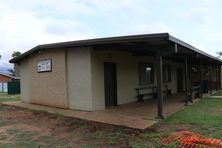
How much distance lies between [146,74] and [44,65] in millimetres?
5993

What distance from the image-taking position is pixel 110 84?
1309 centimetres

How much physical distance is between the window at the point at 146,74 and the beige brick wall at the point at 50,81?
4942 millimetres

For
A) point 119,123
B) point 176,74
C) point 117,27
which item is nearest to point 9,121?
point 119,123

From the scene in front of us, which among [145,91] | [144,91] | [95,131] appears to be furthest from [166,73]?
[95,131]

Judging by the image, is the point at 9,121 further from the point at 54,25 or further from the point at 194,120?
the point at 54,25

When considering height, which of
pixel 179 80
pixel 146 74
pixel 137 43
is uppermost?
pixel 137 43

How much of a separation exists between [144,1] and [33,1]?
5315mm

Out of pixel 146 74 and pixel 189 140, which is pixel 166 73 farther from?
pixel 189 140

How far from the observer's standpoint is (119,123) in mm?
9086

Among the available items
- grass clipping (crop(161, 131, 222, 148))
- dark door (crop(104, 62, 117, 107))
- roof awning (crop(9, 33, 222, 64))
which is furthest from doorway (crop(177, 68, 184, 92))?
grass clipping (crop(161, 131, 222, 148))

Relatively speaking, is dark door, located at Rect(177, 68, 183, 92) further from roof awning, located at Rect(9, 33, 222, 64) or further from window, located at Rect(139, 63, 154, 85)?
roof awning, located at Rect(9, 33, 222, 64)

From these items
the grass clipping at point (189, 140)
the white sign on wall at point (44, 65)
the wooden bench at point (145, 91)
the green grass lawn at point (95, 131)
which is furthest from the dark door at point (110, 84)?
the grass clipping at point (189, 140)

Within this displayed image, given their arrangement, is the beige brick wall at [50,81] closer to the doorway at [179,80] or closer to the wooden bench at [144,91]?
the wooden bench at [144,91]

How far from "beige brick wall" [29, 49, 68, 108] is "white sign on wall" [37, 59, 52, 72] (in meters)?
0.16
